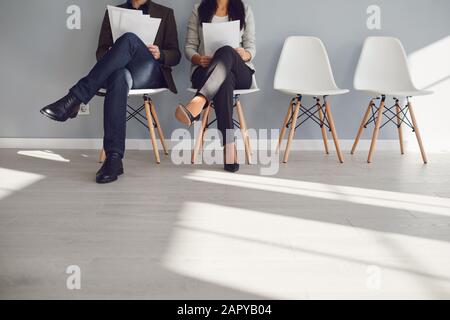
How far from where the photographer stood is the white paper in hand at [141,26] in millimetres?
3230

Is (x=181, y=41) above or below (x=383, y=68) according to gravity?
above

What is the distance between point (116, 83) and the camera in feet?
9.91

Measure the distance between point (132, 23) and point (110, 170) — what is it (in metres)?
0.90

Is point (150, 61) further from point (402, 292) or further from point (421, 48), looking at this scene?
point (402, 292)

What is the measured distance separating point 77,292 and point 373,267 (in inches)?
34.8

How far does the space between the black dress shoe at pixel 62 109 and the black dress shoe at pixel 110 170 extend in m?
0.29

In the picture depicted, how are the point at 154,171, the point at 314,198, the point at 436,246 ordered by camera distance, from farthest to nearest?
the point at 154,171, the point at 314,198, the point at 436,246

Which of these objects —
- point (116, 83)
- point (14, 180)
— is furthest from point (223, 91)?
point (14, 180)

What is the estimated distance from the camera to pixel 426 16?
3812 millimetres

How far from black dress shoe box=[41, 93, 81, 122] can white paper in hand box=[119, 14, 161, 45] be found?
588mm

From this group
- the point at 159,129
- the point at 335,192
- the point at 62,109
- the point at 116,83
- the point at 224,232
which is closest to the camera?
the point at 224,232

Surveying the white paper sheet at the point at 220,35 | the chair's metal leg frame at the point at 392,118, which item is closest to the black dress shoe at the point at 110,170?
the white paper sheet at the point at 220,35

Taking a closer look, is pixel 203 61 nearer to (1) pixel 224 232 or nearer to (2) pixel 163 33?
(2) pixel 163 33

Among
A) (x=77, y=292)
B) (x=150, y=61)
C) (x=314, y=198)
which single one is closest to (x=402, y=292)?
(x=77, y=292)
